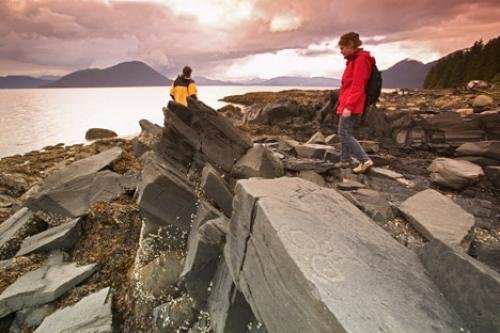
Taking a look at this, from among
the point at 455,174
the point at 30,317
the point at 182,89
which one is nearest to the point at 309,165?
the point at 455,174

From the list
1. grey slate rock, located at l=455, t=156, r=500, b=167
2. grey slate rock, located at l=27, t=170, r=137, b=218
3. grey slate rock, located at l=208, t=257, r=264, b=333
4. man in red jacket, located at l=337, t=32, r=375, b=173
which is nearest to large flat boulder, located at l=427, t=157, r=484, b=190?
grey slate rock, located at l=455, t=156, r=500, b=167

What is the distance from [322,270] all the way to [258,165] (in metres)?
6.88

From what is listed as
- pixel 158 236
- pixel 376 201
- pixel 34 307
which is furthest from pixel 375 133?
pixel 34 307

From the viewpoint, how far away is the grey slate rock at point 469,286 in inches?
176

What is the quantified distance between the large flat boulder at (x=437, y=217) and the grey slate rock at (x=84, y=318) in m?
8.66

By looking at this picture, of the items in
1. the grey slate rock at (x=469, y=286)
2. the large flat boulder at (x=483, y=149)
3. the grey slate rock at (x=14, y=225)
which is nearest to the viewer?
the grey slate rock at (x=469, y=286)

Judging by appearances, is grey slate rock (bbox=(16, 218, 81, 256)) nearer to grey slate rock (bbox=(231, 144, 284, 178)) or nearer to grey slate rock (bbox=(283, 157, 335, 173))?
grey slate rock (bbox=(231, 144, 284, 178))

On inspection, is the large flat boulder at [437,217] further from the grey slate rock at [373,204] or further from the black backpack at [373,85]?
the black backpack at [373,85]

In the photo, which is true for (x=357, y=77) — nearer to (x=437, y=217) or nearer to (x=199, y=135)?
(x=437, y=217)

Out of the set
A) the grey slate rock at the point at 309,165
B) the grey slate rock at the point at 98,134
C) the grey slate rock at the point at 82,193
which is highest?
the grey slate rock at the point at 309,165

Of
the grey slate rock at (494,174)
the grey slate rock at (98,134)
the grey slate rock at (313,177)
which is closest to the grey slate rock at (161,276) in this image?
the grey slate rock at (313,177)

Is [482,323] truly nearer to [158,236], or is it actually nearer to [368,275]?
[368,275]

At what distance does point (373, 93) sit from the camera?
1115 centimetres

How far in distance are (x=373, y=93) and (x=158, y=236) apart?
9188 mm
